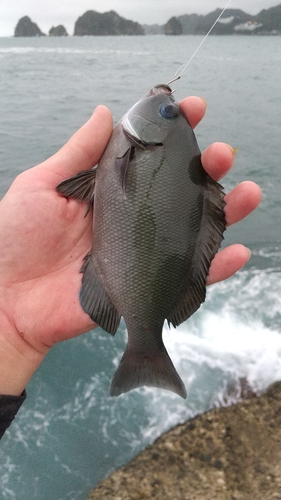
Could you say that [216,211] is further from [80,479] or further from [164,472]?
[80,479]

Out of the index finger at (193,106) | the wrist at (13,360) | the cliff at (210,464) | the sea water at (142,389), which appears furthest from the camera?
the sea water at (142,389)

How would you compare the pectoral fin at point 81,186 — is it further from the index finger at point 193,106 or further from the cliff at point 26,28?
the cliff at point 26,28

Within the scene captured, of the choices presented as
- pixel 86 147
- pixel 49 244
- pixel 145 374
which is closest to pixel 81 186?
pixel 86 147

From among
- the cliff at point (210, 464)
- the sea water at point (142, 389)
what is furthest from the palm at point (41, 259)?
the sea water at point (142, 389)

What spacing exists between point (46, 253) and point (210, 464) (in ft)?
8.64

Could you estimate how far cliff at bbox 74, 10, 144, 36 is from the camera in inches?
3942

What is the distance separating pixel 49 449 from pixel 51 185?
3058 mm

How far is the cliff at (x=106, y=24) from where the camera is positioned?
10012 cm

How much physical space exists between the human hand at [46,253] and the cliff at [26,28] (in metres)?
116

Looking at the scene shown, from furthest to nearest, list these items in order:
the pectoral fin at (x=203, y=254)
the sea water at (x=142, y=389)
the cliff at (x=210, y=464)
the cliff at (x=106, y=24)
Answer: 1. the cliff at (x=106, y=24)
2. the sea water at (x=142, y=389)
3. the cliff at (x=210, y=464)
4. the pectoral fin at (x=203, y=254)

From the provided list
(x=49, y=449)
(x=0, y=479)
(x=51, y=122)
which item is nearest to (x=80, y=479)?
(x=49, y=449)

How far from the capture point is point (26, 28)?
105 m

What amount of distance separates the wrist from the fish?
76 centimetres

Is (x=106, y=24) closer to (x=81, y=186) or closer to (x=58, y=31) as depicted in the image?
(x=58, y=31)
